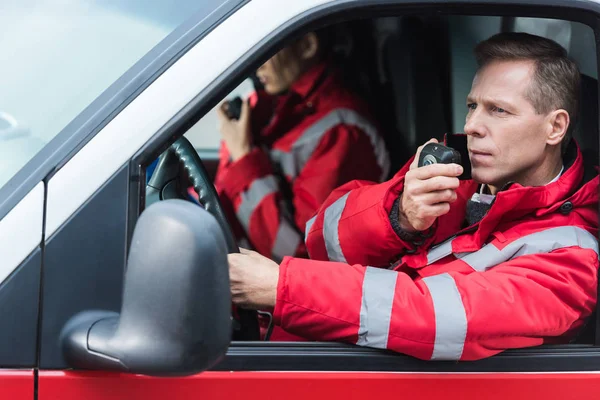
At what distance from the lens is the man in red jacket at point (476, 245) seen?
1481mm

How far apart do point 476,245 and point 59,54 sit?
921 millimetres

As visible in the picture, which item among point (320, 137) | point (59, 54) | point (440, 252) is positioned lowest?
point (440, 252)

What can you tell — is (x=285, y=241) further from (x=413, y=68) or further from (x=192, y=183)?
(x=192, y=183)

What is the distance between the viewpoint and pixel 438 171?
1686mm

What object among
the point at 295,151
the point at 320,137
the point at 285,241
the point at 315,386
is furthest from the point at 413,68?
the point at 315,386

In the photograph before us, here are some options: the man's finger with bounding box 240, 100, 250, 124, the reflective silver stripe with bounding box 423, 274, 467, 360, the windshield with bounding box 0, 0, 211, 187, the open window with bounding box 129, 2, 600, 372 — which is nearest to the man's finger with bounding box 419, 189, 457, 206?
the reflective silver stripe with bounding box 423, 274, 467, 360

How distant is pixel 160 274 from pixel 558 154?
1.17m

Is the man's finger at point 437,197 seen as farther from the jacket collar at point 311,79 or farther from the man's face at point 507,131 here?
the jacket collar at point 311,79

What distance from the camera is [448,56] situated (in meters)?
3.09

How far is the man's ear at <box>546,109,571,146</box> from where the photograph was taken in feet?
6.24

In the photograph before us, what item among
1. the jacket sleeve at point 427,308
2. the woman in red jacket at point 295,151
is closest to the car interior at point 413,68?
the woman in red jacket at point 295,151

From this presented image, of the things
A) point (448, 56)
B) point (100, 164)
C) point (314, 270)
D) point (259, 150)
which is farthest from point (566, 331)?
point (259, 150)

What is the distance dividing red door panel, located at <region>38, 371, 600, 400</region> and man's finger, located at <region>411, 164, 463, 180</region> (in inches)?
16.4

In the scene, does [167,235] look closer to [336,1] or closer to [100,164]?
[100,164]
